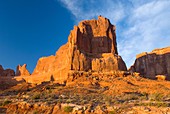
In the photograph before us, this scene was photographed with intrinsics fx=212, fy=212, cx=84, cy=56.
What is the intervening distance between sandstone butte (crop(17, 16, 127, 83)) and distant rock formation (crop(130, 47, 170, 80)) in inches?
1013

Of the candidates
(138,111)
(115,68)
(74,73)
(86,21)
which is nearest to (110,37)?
(86,21)

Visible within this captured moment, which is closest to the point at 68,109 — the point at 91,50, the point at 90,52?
the point at 90,52

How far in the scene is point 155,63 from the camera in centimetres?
8344

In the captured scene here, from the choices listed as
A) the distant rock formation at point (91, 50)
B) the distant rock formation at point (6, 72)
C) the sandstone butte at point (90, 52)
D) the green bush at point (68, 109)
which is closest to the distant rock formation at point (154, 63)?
the distant rock formation at point (91, 50)

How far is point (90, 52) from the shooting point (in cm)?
5838

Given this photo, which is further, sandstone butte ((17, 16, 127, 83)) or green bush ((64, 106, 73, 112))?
sandstone butte ((17, 16, 127, 83))

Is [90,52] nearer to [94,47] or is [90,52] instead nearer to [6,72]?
[94,47]

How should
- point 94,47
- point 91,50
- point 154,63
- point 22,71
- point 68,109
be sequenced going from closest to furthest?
point 68,109
point 91,50
point 94,47
point 154,63
point 22,71

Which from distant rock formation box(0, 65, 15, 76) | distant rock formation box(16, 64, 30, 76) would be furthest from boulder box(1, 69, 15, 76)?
distant rock formation box(16, 64, 30, 76)

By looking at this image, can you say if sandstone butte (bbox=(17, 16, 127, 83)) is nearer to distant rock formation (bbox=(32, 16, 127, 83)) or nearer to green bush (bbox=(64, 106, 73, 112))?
distant rock formation (bbox=(32, 16, 127, 83))

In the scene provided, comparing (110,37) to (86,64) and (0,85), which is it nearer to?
(86,64)

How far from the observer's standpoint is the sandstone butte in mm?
49875

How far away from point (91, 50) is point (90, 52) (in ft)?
2.72

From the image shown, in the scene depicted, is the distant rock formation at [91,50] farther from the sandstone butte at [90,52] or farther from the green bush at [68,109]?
the green bush at [68,109]
